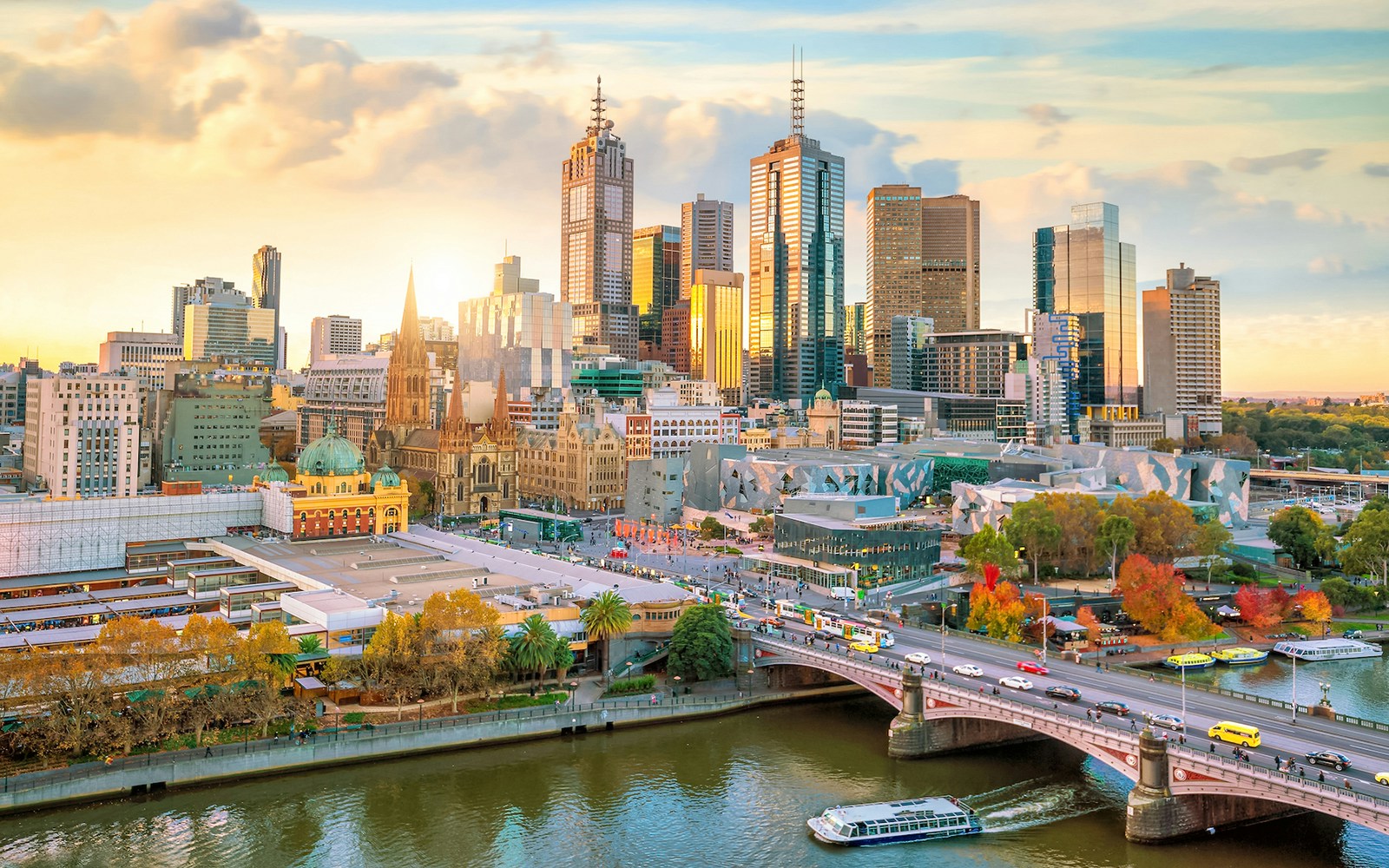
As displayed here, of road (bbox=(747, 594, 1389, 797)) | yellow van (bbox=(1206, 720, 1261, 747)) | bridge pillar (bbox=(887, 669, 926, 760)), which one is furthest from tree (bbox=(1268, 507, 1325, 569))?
bridge pillar (bbox=(887, 669, 926, 760))

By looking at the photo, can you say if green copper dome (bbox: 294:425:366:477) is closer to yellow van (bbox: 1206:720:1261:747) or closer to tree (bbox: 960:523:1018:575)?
tree (bbox: 960:523:1018:575)

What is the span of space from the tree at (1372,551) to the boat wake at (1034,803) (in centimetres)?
8319

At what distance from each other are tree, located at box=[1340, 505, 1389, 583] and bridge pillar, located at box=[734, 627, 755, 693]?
286 feet

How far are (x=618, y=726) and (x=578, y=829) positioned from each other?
728 inches

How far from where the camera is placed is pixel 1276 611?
121 m

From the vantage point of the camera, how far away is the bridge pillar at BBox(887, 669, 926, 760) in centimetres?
8200

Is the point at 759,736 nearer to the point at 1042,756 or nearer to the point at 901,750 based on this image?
the point at 901,750

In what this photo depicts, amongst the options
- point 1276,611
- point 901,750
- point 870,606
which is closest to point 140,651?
point 901,750

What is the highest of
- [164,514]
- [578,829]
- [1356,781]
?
[164,514]

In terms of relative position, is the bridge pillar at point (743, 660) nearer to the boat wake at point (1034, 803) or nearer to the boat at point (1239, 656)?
the boat wake at point (1034, 803)

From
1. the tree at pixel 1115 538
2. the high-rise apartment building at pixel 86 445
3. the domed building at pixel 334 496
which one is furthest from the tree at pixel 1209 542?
the high-rise apartment building at pixel 86 445

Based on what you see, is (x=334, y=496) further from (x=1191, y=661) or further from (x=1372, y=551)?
(x=1372, y=551)

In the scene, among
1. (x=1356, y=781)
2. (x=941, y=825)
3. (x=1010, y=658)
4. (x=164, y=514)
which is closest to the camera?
(x=1356, y=781)

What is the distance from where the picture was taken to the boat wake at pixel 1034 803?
Result: 70.3 m
